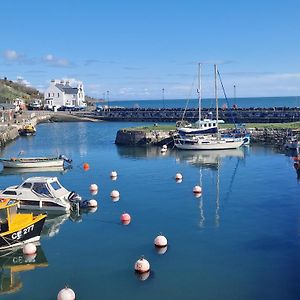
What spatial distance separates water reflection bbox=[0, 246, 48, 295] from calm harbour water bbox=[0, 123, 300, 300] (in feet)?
0.61

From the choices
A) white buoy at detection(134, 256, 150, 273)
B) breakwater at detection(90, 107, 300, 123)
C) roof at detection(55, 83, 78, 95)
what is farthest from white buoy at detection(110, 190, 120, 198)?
roof at detection(55, 83, 78, 95)

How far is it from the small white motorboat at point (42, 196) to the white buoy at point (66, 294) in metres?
11.6

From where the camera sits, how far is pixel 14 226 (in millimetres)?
20516

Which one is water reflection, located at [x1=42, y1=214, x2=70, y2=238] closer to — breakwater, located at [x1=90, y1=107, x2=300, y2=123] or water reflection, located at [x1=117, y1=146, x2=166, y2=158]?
water reflection, located at [x1=117, y1=146, x2=166, y2=158]

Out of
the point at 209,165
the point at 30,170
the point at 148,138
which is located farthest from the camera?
the point at 148,138

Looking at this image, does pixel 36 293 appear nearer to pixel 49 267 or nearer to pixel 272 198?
pixel 49 267

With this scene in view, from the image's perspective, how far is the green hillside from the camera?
476 feet

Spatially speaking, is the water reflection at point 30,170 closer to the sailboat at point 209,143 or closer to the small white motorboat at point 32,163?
the small white motorboat at point 32,163

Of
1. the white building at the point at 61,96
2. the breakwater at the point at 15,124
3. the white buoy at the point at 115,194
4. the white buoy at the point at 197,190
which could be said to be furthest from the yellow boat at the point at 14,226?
the white building at the point at 61,96

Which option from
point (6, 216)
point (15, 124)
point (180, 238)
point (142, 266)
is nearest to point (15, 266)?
point (6, 216)

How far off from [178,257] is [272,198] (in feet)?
42.6

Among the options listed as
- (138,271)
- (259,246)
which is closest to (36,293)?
(138,271)

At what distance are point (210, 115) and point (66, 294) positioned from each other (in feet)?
267

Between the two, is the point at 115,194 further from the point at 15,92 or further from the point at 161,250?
the point at 15,92
